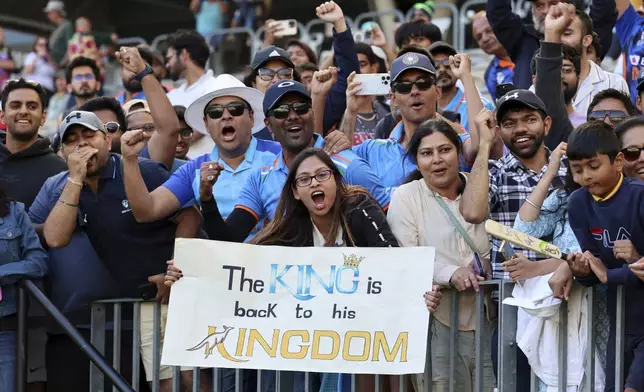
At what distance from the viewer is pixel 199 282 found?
7270 millimetres

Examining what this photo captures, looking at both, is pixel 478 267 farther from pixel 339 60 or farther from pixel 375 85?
pixel 339 60

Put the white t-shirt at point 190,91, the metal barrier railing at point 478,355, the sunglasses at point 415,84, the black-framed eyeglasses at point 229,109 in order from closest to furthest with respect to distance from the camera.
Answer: the metal barrier railing at point 478,355, the sunglasses at point 415,84, the black-framed eyeglasses at point 229,109, the white t-shirt at point 190,91

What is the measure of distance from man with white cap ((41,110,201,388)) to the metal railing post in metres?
0.40

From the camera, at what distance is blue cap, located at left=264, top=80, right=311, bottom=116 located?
26.3ft

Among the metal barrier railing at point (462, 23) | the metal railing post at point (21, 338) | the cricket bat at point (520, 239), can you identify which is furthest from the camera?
the metal barrier railing at point (462, 23)

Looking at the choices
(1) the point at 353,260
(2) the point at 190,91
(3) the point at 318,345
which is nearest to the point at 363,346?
(3) the point at 318,345

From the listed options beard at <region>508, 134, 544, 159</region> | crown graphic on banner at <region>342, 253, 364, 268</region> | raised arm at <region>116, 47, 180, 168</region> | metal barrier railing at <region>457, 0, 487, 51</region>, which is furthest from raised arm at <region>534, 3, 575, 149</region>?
metal barrier railing at <region>457, 0, 487, 51</region>

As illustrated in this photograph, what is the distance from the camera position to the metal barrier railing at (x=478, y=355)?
6.46 m

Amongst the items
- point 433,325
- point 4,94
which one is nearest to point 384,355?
point 433,325

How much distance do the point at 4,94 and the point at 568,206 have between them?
4.65 m

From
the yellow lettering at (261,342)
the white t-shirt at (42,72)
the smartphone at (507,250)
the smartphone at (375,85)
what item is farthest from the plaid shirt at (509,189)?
the white t-shirt at (42,72)

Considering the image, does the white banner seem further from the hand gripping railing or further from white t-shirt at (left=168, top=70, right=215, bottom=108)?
white t-shirt at (left=168, top=70, right=215, bottom=108)

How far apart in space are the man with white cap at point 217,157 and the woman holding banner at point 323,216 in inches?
17.6

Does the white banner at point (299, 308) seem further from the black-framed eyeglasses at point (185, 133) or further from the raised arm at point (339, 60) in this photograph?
the black-framed eyeglasses at point (185, 133)
